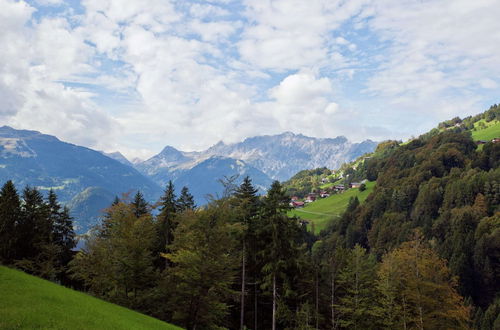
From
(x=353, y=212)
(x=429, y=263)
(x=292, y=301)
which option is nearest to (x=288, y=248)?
(x=292, y=301)

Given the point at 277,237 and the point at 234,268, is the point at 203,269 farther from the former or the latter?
the point at 234,268

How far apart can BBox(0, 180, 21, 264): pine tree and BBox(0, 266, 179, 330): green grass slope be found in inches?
1220

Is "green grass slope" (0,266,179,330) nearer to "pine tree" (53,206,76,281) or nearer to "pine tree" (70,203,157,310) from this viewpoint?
"pine tree" (70,203,157,310)

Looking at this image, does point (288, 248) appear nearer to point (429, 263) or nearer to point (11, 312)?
point (429, 263)

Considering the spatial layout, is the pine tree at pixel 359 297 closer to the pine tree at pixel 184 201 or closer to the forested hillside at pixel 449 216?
the forested hillside at pixel 449 216

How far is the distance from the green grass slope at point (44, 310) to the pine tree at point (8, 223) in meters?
31.0

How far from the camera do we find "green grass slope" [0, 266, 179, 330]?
1723 centimetres

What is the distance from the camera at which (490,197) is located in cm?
12694

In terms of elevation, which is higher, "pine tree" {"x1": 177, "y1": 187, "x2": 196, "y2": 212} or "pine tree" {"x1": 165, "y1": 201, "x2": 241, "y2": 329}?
"pine tree" {"x1": 177, "y1": 187, "x2": 196, "y2": 212}

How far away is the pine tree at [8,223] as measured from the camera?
2034 inches

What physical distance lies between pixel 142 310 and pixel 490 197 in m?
133

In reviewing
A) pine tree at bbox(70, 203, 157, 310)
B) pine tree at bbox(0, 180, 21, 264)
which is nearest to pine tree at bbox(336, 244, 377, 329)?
pine tree at bbox(70, 203, 157, 310)

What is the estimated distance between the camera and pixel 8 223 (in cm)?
5300

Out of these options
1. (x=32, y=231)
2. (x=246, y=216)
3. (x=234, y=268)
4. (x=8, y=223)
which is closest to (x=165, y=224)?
(x=234, y=268)
